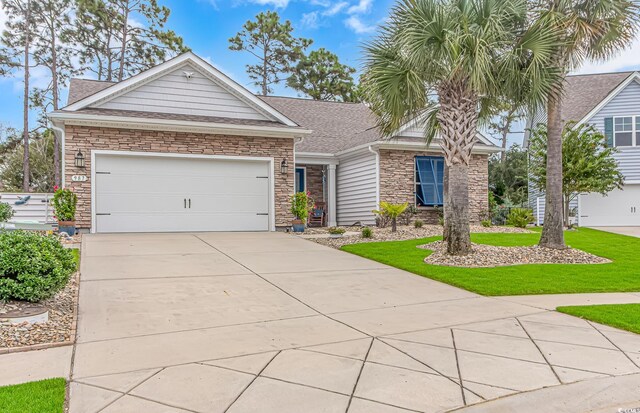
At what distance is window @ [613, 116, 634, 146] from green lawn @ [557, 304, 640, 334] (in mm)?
16443

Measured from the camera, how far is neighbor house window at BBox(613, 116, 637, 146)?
19.0 m

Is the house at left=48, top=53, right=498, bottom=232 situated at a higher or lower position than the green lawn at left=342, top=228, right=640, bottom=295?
higher

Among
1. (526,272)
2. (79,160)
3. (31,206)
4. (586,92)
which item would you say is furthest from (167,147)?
(586,92)

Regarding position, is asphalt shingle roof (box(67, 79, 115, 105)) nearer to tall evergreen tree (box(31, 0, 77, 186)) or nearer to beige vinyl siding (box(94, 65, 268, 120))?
beige vinyl siding (box(94, 65, 268, 120))

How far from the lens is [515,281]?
7.23 m

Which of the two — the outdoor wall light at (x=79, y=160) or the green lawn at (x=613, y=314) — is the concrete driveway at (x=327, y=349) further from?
the outdoor wall light at (x=79, y=160)

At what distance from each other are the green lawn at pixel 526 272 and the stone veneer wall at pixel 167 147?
3985 millimetres

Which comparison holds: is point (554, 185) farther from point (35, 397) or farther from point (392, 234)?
point (35, 397)

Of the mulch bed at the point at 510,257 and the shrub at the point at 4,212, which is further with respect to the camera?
the shrub at the point at 4,212

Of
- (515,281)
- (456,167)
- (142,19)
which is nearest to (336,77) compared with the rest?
(142,19)

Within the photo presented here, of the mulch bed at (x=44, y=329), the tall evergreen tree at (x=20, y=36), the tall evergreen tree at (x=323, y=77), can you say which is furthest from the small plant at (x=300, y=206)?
the tall evergreen tree at (x=20, y=36)

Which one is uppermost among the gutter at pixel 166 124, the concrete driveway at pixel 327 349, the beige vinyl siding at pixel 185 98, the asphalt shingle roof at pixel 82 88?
the asphalt shingle roof at pixel 82 88

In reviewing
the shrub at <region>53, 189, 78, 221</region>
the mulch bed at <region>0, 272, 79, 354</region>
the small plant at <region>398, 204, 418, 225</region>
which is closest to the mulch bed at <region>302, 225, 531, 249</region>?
the small plant at <region>398, 204, 418, 225</region>

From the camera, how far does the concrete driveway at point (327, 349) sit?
120 inches
